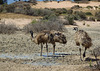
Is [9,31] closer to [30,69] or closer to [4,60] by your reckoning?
[4,60]

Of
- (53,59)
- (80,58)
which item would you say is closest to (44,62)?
(53,59)

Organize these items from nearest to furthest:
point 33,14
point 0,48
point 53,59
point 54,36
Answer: point 53,59 → point 54,36 → point 0,48 → point 33,14

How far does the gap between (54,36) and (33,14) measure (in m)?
29.9

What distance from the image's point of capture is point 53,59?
1162cm

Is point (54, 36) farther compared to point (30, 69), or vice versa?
point (54, 36)

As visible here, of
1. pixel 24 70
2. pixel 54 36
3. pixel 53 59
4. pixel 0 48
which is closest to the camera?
pixel 24 70

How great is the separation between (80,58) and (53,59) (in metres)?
1.27

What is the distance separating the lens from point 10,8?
44625 mm

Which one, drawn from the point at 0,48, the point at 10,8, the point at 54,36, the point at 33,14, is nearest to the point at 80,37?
the point at 54,36

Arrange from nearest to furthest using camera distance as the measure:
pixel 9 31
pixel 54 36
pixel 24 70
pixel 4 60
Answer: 1. pixel 24 70
2. pixel 4 60
3. pixel 54 36
4. pixel 9 31

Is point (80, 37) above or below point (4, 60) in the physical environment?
above

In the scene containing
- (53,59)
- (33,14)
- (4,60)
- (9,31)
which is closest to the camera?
(4,60)

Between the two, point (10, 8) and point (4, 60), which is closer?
point (4, 60)

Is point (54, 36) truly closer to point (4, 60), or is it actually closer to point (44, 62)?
point (44, 62)
